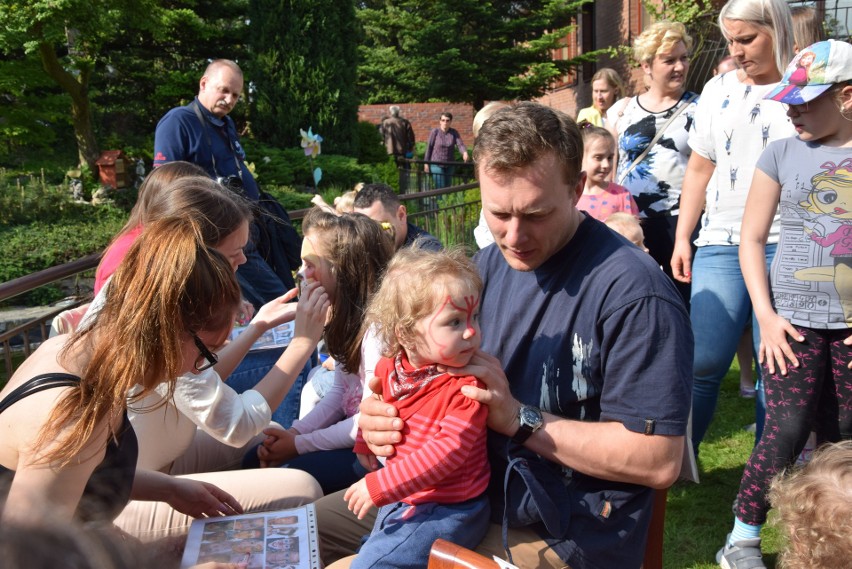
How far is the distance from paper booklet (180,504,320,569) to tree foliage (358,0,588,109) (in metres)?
23.5

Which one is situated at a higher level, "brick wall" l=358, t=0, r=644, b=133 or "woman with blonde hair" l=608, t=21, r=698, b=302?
"brick wall" l=358, t=0, r=644, b=133

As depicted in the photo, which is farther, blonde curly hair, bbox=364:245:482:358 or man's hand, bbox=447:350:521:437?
blonde curly hair, bbox=364:245:482:358

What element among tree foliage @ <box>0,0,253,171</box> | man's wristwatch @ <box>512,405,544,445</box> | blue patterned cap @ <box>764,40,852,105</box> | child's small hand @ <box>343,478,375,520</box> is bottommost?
child's small hand @ <box>343,478,375,520</box>

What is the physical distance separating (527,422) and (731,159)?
2079 millimetres

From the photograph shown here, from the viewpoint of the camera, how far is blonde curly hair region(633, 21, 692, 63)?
4.24 metres

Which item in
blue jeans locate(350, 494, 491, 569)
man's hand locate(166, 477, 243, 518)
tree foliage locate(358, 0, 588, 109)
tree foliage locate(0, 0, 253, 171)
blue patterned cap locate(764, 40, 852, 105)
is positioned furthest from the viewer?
tree foliage locate(358, 0, 588, 109)

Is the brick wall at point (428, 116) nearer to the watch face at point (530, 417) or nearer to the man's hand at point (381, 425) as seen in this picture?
the man's hand at point (381, 425)

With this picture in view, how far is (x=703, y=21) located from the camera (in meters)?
14.0

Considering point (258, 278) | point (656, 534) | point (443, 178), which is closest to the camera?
point (656, 534)

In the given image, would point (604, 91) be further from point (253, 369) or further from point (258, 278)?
point (253, 369)

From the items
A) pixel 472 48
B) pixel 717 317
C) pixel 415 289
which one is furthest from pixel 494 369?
pixel 472 48

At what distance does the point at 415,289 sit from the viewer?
2.04 meters

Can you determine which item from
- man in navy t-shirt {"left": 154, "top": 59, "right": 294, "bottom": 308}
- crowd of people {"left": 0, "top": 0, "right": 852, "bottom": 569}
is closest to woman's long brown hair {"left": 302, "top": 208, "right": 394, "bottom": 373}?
crowd of people {"left": 0, "top": 0, "right": 852, "bottom": 569}

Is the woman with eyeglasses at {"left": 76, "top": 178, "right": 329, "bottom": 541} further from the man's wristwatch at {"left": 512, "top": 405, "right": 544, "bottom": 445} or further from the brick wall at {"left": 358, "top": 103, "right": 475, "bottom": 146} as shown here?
the brick wall at {"left": 358, "top": 103, "right": 475, "bottom": 146}
